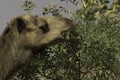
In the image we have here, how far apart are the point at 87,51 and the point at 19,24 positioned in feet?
8.32

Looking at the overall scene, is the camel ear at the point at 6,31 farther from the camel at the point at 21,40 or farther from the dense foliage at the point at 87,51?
the dense foliage at the point at 87,51

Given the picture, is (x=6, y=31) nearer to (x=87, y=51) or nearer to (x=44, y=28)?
(x=44, y=28)

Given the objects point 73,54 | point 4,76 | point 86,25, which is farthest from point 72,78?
point 4,76

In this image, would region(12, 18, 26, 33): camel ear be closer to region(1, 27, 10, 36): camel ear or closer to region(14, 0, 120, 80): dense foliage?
region(1, 27, 10, 36): camel ear

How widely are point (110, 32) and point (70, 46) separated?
1311mm

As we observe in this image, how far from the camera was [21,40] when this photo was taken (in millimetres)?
11742

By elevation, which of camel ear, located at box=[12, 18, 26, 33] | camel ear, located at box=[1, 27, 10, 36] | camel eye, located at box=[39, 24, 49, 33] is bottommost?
camel eye, located at box=[39, 24, 49, 33]

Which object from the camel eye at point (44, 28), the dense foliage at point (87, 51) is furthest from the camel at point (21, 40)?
the dense foliage at point (87, 51)

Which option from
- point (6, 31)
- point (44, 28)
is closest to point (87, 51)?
point (44, 28)

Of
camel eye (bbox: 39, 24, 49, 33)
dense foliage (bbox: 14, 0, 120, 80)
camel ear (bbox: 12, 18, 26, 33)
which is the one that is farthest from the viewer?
dense foliage (bbox: 14, 0, 120, 80)

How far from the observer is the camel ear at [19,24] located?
11758 millimetres

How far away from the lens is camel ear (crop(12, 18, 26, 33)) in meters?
11.8

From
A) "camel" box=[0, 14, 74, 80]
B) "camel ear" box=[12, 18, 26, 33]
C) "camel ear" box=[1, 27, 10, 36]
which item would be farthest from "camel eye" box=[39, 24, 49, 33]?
"camel ear" box=[1, 27, 10, 36]

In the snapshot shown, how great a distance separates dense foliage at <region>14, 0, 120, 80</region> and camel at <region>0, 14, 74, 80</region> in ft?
3.15
